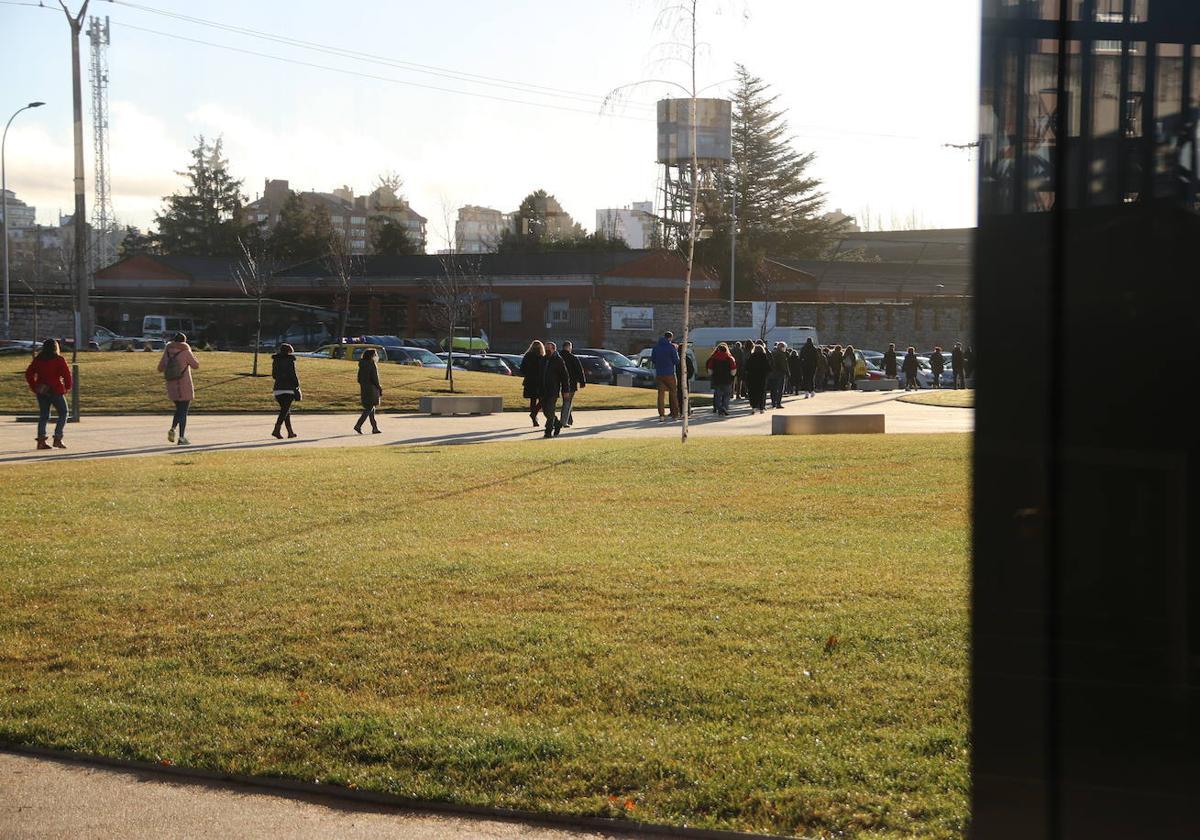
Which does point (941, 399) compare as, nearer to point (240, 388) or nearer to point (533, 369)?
point (533, 369)

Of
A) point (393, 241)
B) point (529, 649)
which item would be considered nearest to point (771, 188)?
point (393, 241)

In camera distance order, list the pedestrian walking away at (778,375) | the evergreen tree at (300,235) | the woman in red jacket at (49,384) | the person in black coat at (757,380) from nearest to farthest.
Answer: the woman in red jacket at (49,384) < the person in black coat at (757,380) < the pedestrian walking away at (778,375) < the evergreen tree at (300,235)

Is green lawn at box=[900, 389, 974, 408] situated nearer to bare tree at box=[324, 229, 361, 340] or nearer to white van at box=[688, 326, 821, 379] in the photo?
white van at box=[688, 326, 821, 379]

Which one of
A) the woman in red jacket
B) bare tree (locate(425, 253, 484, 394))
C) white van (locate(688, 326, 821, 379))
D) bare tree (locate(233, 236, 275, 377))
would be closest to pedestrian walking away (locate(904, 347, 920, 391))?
white van (locate(688, 326, 821, 379))

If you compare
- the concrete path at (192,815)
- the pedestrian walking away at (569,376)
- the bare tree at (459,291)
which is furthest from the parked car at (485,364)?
the concrete path at (192,815)

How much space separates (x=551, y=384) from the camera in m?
23.2

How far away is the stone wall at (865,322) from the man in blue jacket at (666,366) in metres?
35.0

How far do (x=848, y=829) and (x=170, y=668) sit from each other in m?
3.77

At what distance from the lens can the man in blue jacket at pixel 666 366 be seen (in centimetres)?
2762

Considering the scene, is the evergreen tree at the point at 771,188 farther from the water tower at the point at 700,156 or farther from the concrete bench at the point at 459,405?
the concrete bench at the point at 459,405

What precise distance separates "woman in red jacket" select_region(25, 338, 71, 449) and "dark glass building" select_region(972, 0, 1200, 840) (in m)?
17.9

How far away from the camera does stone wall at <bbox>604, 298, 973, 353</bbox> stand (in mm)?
63438

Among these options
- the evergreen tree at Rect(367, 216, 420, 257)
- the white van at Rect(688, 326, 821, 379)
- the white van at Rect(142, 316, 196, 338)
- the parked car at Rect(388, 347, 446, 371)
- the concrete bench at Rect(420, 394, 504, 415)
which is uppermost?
the evergreen tree at Rect(367, 216, 420, 257)

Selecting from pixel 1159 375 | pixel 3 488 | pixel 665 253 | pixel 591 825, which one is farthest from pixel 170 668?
pixel 665 253
